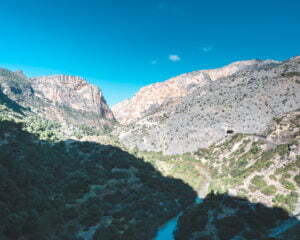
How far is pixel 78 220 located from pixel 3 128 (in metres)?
56.1

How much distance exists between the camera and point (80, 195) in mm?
80000

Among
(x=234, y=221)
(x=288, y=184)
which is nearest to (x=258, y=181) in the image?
(x=288, y=184)

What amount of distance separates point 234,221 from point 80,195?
1780 inches

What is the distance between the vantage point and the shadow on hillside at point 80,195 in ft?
184

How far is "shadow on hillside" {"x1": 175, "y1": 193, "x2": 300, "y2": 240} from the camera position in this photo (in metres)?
51.7

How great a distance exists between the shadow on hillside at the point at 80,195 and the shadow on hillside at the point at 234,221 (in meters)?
9.57

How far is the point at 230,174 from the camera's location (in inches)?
3469

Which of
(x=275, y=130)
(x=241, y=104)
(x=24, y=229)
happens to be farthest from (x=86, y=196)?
(x=241, y=104)

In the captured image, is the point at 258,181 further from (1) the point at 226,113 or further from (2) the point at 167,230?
(1) the point at 226,113

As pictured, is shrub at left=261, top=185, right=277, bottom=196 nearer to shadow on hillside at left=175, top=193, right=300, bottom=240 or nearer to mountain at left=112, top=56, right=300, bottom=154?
shadow on hillside at left=175, top=193, right=300, bottom=240

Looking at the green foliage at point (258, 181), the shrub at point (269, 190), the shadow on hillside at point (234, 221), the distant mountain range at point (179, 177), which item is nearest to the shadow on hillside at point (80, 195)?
the distant mountain range at point (179, 177)

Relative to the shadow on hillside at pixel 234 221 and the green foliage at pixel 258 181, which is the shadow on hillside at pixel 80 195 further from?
the green foliage at pixel 258 181

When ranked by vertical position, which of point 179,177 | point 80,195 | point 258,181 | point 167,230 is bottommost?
point 167,230

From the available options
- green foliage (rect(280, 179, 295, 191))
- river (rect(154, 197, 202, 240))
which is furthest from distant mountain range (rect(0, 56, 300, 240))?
river (rect(154, 197, 202, 240))
